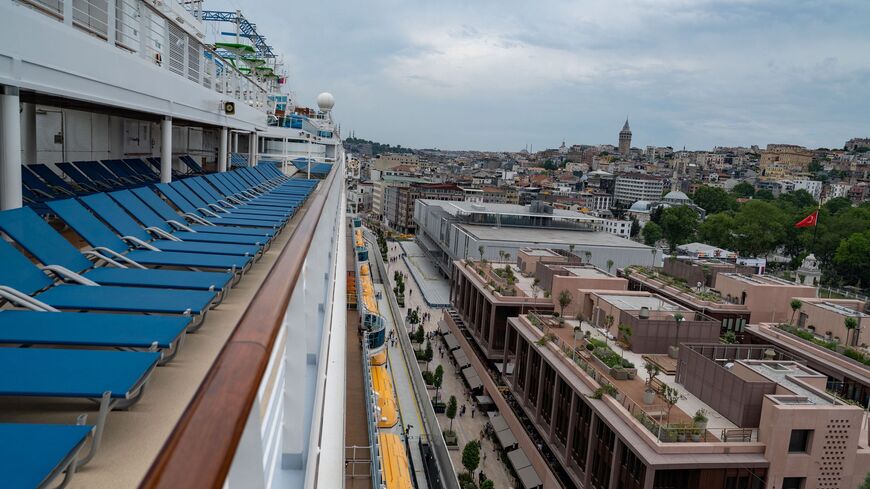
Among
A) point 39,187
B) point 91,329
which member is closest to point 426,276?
point 39,187

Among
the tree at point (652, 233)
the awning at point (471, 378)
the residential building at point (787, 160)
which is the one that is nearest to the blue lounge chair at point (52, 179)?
the awning at point (471, 378)

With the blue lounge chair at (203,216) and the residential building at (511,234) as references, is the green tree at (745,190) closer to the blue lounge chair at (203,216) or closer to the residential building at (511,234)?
the residential building at (511,234)

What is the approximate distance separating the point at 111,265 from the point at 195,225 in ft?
5.92

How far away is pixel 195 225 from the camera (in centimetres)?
537

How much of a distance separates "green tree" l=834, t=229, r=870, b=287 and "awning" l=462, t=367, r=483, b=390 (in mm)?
34127

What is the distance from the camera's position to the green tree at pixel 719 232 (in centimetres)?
4771

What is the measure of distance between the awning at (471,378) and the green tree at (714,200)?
60.7 m

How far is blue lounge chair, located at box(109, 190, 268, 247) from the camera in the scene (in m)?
4.53

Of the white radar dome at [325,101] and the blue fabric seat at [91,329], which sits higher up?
the white radar dome at [325,101]

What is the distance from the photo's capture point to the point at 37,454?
4.09ft

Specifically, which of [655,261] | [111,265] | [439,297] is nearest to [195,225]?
[111,265]

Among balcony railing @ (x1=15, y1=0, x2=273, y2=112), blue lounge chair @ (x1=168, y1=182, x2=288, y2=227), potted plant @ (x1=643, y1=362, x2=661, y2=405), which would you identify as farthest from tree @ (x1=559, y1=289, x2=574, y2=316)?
blue lounge chair @ (x1=168, y1=182, x2=288, y2=227)

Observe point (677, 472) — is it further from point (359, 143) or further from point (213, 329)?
point (359, 143)

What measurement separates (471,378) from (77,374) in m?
18.0
